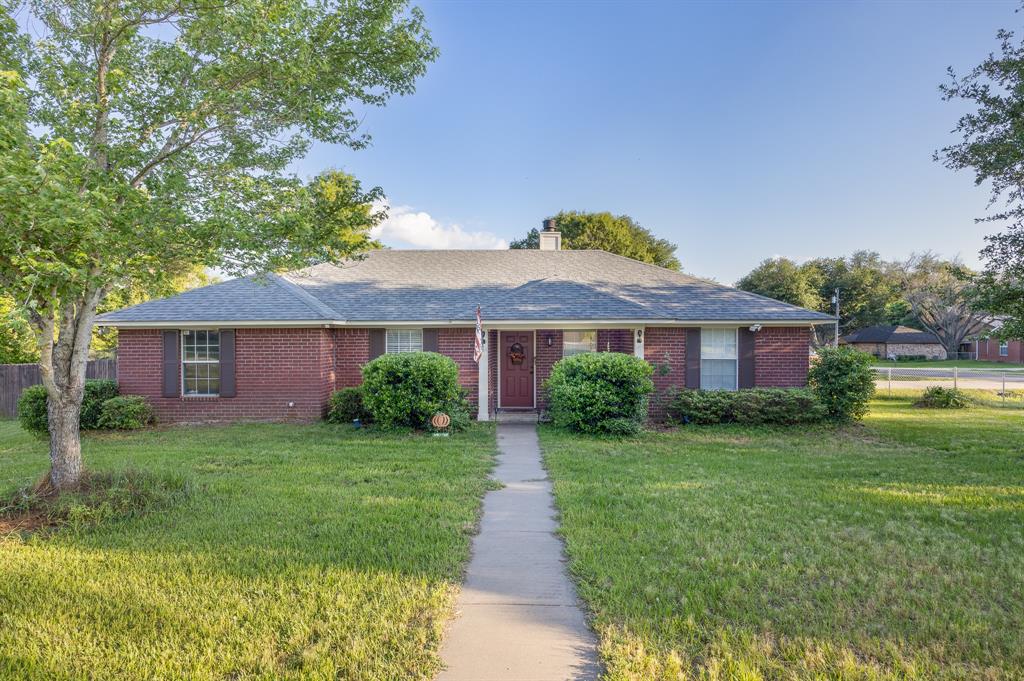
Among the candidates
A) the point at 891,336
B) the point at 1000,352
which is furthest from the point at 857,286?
the point at 1000,352

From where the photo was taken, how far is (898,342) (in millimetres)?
52562

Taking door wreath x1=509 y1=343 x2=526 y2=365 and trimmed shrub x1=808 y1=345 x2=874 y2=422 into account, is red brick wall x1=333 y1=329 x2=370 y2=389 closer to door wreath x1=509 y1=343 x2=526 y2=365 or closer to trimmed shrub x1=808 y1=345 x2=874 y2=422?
door wreath x1=509 y1=343 x2=526 y2=365

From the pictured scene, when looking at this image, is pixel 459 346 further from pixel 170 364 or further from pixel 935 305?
pixel 935 305

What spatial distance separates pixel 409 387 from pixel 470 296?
13.6ft

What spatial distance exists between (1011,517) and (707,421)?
235 inches

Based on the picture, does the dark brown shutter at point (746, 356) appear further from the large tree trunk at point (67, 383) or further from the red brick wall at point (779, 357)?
the large tree trunk at point (67, 383)

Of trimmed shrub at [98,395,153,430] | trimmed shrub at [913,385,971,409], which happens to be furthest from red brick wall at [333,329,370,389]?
trimmed shrub at [913,385,971,409]

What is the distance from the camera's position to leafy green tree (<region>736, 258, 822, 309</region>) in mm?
36397

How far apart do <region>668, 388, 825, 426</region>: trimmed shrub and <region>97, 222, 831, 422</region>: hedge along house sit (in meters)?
0.99

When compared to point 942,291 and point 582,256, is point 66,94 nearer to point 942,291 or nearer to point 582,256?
point 582,256

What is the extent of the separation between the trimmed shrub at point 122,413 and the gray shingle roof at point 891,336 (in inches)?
2399

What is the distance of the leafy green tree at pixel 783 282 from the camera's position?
36.4 m

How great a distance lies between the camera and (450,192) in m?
18.0

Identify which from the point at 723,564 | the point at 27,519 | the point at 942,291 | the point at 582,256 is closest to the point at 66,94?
the point at 27,519
